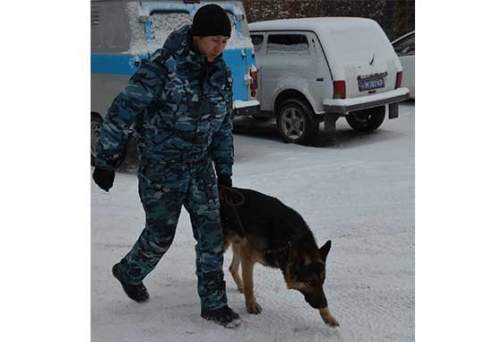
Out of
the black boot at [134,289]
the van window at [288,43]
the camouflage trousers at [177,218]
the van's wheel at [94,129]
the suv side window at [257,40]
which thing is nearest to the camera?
the van's wheel at [94,129]

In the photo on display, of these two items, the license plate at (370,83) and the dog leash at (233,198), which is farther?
the license plate at (370,83)

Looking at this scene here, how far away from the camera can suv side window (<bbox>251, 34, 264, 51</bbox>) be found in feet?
10.6

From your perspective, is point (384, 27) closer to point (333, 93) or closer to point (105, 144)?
point (333, 93)

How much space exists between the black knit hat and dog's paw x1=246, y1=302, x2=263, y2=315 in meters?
1.21

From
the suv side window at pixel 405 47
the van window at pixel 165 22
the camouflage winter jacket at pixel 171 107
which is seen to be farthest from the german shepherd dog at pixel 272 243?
the suv side window at pixel 405 47

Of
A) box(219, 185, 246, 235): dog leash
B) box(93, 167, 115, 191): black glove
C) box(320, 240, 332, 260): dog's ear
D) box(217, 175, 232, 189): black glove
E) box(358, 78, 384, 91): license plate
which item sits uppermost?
box(358, 78, 384, 91): license plate

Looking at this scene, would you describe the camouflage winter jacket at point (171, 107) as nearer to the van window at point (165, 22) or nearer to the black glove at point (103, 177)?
the black glove at point (103, 177)

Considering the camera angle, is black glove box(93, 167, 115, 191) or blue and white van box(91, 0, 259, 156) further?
blue and white van box(91, 0, 259, 156)

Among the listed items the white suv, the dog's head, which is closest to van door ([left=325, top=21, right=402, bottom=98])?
the white suv

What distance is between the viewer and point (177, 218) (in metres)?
3.05

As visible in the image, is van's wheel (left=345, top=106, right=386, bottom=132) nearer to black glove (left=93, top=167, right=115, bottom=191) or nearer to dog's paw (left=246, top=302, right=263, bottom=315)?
dog's paw (left=246, top=302, right=263, bottom=315)

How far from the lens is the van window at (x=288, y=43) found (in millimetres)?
3371

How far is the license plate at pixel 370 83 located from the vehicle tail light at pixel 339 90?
84 millimetres
